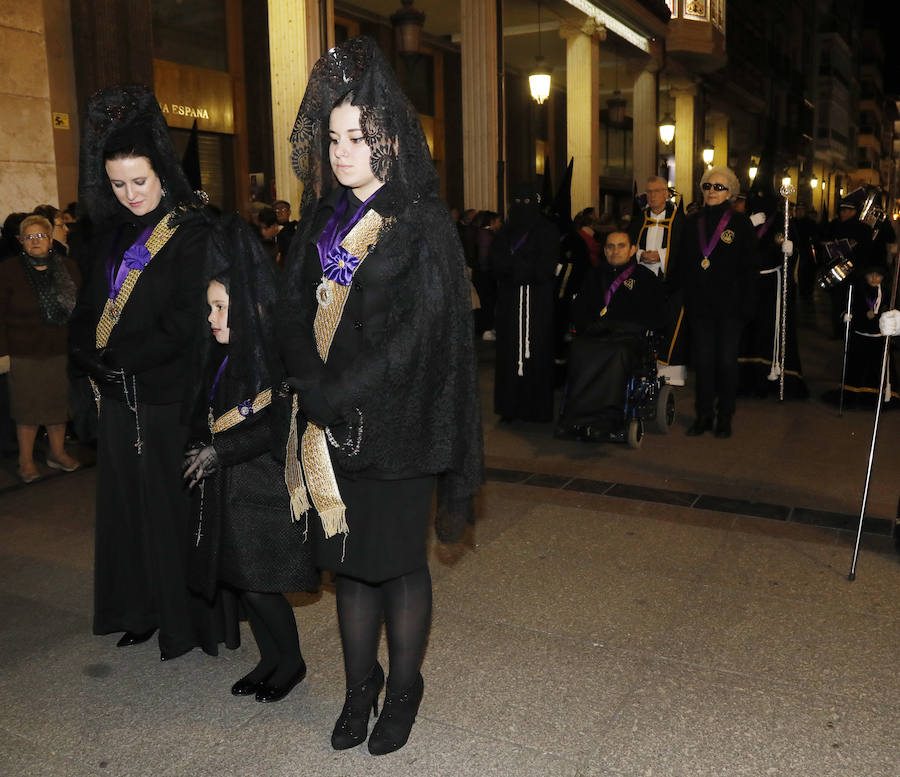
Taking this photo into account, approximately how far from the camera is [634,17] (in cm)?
2153

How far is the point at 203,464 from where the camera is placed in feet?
10.8

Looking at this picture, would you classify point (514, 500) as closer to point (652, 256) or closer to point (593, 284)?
point (593, 284)

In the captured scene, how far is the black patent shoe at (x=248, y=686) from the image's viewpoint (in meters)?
3.65

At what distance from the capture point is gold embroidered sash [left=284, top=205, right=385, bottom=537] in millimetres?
2824

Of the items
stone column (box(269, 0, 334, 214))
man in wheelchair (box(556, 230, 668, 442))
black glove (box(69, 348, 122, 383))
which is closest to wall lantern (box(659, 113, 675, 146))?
stone column (box(269, 0, 334, 214))

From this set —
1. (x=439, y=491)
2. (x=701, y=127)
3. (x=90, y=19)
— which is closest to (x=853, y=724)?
(x=439, y=491)

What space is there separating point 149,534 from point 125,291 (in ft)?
3.23

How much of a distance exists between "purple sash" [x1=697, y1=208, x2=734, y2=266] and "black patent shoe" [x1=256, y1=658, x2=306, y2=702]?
5.39 metres

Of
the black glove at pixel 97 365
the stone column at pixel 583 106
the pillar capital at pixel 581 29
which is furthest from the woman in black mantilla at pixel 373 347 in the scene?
the pillar capital at pixel 581 29

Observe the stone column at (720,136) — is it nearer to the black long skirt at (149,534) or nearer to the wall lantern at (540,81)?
the wall lantern at (540,81)

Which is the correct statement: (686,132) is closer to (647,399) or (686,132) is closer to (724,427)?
(724,427)

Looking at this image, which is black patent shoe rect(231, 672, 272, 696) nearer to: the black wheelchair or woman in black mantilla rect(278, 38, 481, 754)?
woman in black mantilla rect(278, 38, 481, 754)

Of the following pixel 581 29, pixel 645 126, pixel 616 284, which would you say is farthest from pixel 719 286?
pixel 645 126

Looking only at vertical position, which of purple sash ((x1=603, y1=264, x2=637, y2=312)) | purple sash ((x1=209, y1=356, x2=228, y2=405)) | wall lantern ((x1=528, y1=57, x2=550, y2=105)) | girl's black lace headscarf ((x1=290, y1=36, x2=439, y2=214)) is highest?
wall lantern ((x1=528, y1=57, x2=550, y2=105))
